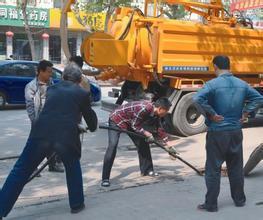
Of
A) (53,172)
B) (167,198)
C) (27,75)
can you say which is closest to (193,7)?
(27,75)

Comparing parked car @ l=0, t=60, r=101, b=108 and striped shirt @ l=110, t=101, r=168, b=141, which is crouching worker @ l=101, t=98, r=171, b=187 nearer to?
striped shirt @ l=110, t=101, r=168, b=141

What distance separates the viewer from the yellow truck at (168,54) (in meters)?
10.2

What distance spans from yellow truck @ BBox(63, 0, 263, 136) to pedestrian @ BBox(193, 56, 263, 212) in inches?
192

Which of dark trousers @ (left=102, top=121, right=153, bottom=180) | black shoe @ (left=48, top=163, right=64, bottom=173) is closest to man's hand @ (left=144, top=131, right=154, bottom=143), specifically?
dark trousers @ (left=102, top=121, right=153, bottom=180)

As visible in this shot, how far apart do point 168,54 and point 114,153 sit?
412cm

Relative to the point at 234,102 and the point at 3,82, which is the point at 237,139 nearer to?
the point at 234,102

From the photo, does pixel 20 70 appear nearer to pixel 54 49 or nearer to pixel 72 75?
pixel 72 75

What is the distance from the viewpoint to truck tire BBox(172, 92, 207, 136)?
10.6m

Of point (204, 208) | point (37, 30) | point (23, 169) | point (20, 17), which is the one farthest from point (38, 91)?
point (37, 30)

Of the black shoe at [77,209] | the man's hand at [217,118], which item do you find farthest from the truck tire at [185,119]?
the black shoe at [77,209]

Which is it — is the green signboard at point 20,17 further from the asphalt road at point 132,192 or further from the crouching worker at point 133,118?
the crouching worker at point 133,118

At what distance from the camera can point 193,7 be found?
12297 mm

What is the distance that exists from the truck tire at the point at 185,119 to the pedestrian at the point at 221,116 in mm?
5076

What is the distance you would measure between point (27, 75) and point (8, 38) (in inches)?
905
